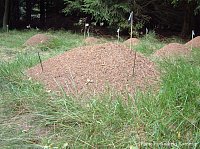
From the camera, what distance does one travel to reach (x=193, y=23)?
475 inches

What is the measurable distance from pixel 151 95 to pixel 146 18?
876cm

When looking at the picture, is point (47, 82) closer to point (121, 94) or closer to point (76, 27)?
point (121, 94)

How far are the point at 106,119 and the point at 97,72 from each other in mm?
1179

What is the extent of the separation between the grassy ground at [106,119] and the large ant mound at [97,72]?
0.28 m

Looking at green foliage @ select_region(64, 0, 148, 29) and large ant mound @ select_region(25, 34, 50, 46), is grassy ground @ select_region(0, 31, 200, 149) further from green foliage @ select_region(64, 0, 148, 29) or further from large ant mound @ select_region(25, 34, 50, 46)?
green foliage @ select_region(64, 0, 148, 29)

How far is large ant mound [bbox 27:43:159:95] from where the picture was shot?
3.33m

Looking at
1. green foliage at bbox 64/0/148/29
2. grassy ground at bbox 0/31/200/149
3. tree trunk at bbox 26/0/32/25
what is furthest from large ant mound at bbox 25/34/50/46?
tree trunk at bbox 26/0/32/25

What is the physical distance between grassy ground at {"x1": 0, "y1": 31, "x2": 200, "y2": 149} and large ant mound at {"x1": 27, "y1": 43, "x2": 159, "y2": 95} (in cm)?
28

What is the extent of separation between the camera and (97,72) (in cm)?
360

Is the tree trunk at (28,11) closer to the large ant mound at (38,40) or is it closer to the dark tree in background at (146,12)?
the dark tree in background at (146,12)

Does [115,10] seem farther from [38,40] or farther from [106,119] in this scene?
[106,119]

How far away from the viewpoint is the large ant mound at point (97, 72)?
3.33m

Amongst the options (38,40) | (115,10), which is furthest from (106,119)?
(115,10)

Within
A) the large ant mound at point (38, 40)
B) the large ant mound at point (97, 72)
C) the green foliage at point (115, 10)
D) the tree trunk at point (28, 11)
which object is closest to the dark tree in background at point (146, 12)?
the green foliage at point (115, 10)
